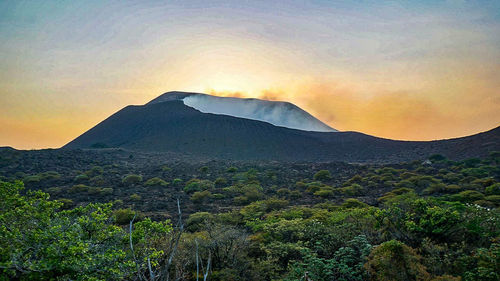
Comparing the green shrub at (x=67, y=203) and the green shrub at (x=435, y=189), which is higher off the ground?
the green shrub at (x=435, y=189)

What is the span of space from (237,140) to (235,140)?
1.57ft

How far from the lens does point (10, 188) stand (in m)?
5.60

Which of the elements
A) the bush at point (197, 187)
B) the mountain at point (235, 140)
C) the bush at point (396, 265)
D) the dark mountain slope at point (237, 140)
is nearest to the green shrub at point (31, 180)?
the bush at point (197, 187)

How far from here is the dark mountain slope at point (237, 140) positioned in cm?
5599

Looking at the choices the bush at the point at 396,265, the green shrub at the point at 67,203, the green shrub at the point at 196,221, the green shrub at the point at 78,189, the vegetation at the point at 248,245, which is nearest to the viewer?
the vegetation at the point at 248,245

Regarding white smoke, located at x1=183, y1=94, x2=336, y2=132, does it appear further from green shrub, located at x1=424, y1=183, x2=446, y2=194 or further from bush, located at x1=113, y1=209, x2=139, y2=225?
bush, located at x1=113, y1=209, x2=139, y2=225

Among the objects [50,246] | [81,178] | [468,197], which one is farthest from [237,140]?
[50,246]

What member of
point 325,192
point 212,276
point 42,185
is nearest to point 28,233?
point 212,276

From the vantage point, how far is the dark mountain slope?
56.0m

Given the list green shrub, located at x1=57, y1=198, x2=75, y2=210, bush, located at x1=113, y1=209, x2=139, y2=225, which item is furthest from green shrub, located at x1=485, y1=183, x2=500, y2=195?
green shrub, located at x1=57, y1=198, x2=75, y2=210

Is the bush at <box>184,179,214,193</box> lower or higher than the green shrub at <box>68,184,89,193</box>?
higher

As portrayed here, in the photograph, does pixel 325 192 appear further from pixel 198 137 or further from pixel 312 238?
pixel 198 137

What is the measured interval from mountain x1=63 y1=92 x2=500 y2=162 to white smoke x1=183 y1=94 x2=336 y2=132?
1371 mm

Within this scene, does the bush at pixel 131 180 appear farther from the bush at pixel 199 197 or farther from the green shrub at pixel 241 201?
the green shrub at pixel 241 201
